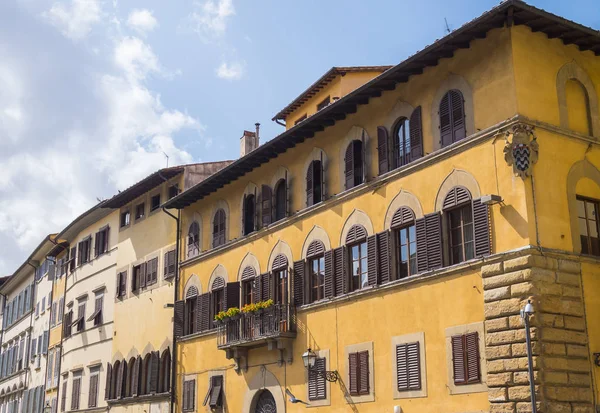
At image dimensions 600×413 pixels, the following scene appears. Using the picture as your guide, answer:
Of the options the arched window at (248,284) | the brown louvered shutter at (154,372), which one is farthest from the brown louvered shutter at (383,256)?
the brown louvered shutter at (154,372)

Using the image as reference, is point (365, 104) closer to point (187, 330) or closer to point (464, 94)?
point (464, 94)

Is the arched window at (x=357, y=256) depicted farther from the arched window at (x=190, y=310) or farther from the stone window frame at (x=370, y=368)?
the arched window at (x=190, y=310)

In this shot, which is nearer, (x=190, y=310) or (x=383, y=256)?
(x=383, y=256)

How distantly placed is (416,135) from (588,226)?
4.61 m

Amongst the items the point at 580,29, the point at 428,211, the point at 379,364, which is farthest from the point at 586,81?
the point at 379,364

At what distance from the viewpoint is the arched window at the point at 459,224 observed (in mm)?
18078

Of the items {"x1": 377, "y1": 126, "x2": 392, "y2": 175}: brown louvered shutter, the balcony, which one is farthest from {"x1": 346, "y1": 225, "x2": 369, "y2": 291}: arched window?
the balcony

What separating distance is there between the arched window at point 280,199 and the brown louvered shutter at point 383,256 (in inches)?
206

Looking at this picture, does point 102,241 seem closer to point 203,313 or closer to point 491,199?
point 203,313

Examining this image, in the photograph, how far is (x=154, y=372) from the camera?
31.3 metres

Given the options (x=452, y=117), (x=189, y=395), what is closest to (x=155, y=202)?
(x=189, y=395)

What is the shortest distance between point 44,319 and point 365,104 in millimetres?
31322

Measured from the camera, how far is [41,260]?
166 feet

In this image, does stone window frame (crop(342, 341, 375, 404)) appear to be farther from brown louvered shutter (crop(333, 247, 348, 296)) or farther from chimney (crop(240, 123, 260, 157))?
chimney (crop(240, 123, 260, 157))
